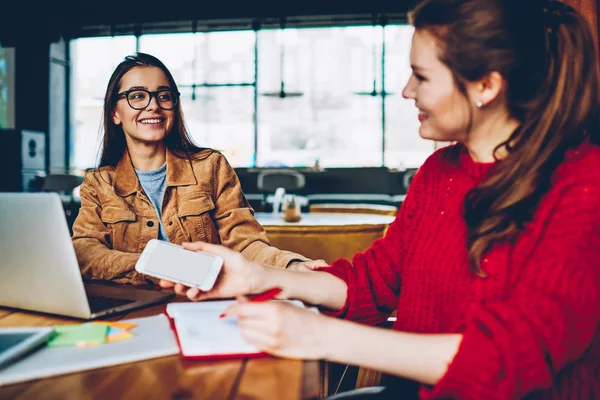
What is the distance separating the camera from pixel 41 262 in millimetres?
949

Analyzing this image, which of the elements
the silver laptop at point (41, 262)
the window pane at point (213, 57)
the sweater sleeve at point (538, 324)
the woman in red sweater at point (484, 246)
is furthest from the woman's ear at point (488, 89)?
the window pane at point (213, 57)

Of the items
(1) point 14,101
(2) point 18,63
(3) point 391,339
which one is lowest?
(3) point 391,339

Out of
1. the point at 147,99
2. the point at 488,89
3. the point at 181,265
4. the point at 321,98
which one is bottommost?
the point at 181,265

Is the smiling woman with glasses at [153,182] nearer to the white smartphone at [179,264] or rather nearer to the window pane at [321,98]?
the white smartphone at [179,264]

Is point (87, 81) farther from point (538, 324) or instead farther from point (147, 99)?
point (538, 324)

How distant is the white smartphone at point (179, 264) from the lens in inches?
38.7

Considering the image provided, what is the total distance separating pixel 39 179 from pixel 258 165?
2942 millimetres

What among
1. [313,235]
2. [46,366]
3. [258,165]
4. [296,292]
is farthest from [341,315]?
[258,165]

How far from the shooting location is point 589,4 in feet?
4.81

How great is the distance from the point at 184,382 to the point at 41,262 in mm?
413

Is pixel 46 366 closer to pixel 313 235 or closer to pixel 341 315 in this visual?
pixel 341 315

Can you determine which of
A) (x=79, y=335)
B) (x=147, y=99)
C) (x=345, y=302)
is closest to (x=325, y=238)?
(x=147, y=99)

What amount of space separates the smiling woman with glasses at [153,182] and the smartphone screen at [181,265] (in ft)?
1.90

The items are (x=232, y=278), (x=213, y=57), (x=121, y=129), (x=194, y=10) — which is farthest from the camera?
(x=213, y=57)
